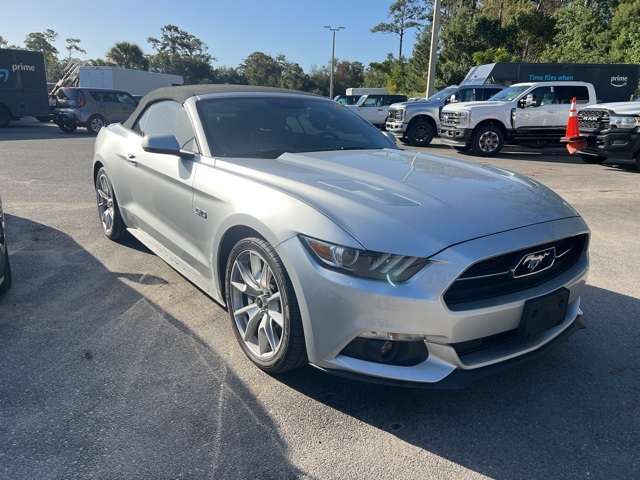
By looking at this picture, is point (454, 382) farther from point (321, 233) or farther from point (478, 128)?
point (478, 128)

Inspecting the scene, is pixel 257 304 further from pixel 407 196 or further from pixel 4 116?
pixel 4 116

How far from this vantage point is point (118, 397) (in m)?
2.60

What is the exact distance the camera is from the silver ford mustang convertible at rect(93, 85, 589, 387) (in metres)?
2.23

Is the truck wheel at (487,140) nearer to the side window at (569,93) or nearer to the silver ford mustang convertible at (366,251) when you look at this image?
the side window at (569,93)

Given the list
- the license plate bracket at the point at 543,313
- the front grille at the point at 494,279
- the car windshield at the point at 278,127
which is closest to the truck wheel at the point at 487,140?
the car windshield at the point at 278,127

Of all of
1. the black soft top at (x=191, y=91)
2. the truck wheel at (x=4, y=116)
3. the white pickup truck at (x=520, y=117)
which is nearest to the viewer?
the black soft top at (x=191, y=91)

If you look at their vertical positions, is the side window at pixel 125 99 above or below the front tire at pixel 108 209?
above

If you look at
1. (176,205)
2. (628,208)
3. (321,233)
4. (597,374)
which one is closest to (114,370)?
(176,205)

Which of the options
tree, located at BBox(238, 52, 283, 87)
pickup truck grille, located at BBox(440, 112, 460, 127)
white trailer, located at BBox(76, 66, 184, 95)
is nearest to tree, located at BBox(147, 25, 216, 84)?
tree, located at BBox(238, 52, 283, 87)

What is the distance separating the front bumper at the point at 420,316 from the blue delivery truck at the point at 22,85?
68.7 feet

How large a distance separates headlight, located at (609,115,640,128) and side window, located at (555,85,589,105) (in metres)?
3.73

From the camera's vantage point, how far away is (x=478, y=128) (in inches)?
516

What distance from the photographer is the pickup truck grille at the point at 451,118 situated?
1318 cm

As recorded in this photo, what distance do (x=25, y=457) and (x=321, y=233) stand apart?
63.1 inches
